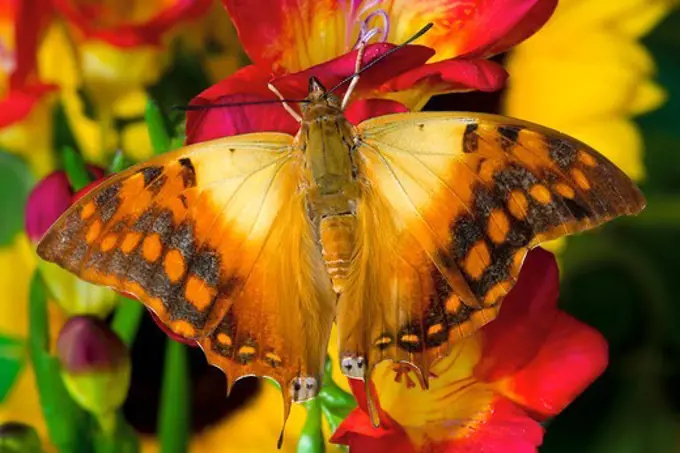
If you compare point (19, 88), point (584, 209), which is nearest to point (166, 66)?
point (19, 88)

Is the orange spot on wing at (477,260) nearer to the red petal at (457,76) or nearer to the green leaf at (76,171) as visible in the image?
the red petal at (457,76)

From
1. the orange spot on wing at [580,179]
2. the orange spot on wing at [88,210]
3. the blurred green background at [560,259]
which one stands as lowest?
the blurred green background at [560,259]

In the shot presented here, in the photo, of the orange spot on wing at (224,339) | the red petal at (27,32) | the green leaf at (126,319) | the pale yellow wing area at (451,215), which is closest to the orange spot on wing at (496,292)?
the pale yellow wing area at (451,215)

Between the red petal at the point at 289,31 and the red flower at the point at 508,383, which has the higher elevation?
the red petal at the point at 289,31

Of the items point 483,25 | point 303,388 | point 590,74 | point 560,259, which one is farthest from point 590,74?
point 303,388

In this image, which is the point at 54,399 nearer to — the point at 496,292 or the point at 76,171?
the point at 76,171

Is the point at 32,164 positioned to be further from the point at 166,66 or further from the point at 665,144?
the point at 665,144
